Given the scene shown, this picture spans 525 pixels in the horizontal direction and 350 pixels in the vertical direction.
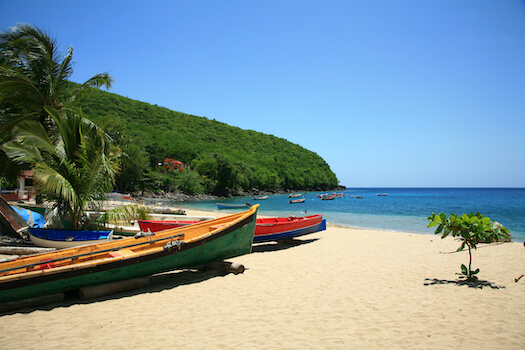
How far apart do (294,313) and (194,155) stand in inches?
2860

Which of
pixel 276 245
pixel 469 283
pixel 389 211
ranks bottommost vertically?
pixel 389 211

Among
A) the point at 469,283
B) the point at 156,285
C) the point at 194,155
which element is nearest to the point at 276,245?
the point at 156,285

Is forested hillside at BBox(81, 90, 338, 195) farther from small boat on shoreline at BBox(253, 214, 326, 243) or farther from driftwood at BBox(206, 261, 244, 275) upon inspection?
driftwood at BBox(206, 261, 244, 275)

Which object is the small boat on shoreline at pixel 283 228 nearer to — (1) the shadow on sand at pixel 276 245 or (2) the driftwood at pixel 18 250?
(1) the shadow on sand at pixel 276 245

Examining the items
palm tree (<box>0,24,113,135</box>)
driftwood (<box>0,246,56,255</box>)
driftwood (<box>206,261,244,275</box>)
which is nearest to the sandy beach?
driftwood (<box>206,261,244,275</box>)

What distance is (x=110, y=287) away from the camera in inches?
218

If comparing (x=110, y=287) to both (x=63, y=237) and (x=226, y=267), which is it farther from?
(x=63, y=237)

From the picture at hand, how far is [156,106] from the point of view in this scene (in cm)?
9875

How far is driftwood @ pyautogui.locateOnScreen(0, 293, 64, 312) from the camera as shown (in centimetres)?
474

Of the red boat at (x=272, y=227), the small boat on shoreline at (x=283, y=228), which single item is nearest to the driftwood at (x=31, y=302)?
the red boat at (x=272, y=227)

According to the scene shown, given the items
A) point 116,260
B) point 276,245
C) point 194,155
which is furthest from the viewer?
point 194,155

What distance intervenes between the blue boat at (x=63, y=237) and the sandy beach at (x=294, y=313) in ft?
9.79

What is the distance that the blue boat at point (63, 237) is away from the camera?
8.44m

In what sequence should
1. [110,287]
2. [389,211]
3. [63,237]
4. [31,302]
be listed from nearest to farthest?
[31,302]
[110,287]
[63,237]
[389,211]
